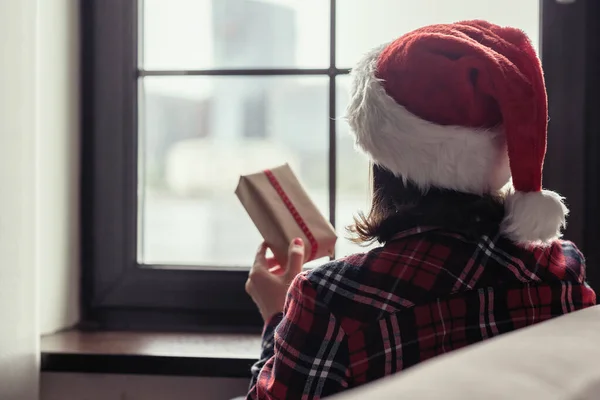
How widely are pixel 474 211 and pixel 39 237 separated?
73 cm

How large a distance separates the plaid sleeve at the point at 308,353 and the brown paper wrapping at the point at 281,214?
9.6 inches

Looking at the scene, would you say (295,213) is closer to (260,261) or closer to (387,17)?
(260,261)

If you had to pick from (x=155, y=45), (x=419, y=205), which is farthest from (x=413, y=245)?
(x=155, y=45)

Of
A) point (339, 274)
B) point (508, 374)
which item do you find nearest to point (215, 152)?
point (339, 274)

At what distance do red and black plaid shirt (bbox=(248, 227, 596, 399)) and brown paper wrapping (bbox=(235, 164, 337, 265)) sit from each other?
9.5 inches

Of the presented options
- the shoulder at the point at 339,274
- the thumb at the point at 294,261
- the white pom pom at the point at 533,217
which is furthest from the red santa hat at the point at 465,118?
the thumb at the point at 294,261

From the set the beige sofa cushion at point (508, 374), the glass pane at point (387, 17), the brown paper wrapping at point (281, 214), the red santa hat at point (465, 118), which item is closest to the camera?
the beige sofa cushion at point (508, 374)

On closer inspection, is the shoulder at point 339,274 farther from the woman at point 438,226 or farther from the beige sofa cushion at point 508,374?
the beige sofa cushion at point 508,374

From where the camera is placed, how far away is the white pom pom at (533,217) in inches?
32.6

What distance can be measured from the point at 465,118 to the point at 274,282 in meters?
0.41

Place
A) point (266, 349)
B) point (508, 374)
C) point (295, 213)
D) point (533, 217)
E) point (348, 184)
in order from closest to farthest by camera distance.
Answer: point (508, 374) < point (533, 217) < point (266, 349) < point (295, 213) < point (348, 184)

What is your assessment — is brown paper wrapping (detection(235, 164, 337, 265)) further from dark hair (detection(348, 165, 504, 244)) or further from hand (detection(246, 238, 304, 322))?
dark hair (detection(348, 165, 504, 244))

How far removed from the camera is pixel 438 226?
87 centimetres

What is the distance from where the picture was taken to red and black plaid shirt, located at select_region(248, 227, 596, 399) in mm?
841
